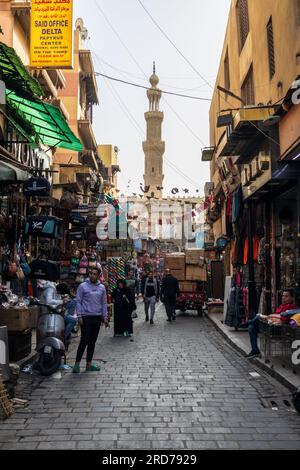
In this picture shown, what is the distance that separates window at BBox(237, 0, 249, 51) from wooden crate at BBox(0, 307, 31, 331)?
42.9 feet

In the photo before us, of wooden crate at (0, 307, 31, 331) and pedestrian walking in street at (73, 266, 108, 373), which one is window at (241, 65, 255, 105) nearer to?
pedestrian walking in street at (73, 266, 108, 373)

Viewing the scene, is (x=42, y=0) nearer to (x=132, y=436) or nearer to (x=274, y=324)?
(x=274, y=324)

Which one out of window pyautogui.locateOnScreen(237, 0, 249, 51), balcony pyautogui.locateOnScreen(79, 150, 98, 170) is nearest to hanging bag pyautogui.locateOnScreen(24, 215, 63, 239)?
window pyautogui.locateOnScreen(237, 0, 249, 51)

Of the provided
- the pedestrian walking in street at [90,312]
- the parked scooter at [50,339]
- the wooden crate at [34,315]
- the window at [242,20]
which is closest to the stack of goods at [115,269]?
the window at [242,20]

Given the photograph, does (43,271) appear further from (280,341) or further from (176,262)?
(176,262)

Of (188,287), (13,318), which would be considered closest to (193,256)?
(188,287)

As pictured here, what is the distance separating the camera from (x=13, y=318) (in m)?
8.11

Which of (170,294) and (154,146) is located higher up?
(154,146)

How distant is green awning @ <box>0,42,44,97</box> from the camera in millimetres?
9492

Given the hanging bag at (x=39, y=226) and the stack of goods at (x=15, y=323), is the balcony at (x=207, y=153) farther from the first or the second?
the stack of goods at (x=15, y=323)

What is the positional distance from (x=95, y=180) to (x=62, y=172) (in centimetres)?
283

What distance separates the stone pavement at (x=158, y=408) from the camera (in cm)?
460

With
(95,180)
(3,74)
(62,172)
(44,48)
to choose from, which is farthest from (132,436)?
(95,180)

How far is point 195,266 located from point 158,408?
590 inches
